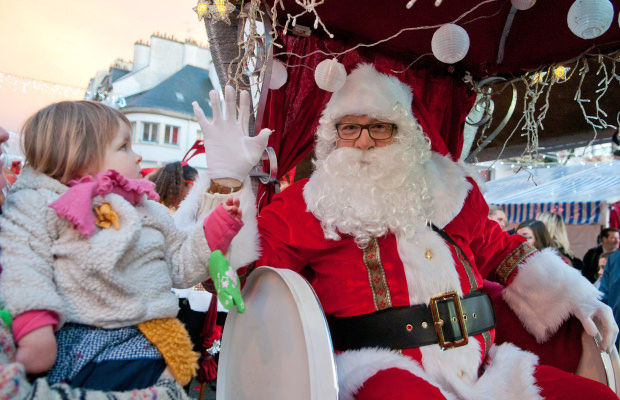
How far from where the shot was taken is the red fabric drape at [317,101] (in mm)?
2182

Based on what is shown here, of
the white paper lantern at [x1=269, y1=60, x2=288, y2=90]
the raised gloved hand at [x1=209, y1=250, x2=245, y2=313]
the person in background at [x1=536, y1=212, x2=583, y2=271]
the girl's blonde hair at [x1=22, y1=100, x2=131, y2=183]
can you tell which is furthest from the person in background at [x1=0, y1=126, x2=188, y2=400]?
the person in background at [x1=536, y1=212, x2=583, y2=271]

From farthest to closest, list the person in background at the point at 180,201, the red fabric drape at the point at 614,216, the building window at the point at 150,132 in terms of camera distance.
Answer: the building window at the point at 150,132 → the red fabric drape at the point at 614,216 → the person in background at the point at 180,201

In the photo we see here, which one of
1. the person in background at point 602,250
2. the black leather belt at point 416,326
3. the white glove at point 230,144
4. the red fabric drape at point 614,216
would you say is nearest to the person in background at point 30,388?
the white glove at point 230,144

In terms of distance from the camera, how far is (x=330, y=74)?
191 centimetres

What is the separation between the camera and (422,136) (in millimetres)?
2244

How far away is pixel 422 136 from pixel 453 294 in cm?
88

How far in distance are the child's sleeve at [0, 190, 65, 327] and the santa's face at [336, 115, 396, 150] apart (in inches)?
54.6

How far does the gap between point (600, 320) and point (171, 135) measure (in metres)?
20.7

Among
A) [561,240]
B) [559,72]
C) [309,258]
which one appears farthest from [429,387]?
[561,240]

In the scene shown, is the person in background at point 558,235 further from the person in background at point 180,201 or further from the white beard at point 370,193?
the person in background at point 180,201

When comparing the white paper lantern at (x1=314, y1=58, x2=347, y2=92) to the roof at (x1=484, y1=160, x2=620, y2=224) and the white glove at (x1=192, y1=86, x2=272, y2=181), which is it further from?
the roof at (x1=484, y1=160, x2=620, y2=224)

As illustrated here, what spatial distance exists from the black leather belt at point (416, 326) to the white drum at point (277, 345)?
0.44 meters

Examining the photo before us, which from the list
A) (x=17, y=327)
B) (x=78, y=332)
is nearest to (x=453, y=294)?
(x=78, y=332)

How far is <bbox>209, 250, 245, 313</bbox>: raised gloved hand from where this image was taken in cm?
137
